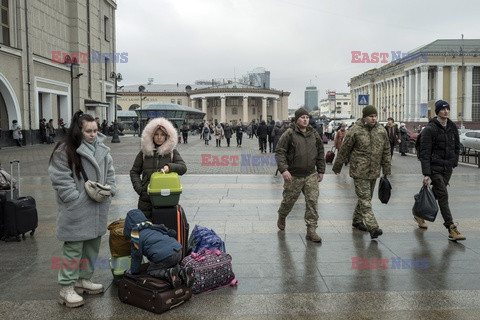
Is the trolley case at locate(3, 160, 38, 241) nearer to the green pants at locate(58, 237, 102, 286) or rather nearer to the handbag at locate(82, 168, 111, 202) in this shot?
the green pants at locate(58, 237, 102, 286)

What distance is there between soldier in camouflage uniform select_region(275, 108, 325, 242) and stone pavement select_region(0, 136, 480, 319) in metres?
0.47

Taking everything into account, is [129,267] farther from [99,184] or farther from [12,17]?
[12,17]

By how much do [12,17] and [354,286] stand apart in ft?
98.3

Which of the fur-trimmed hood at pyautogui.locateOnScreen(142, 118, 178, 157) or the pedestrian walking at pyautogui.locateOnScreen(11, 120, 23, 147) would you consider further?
the pedestrian walking at pyautogui.locateOnScreen(11, 120, 23, 147)

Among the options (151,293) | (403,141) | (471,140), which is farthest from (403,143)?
(151,293)

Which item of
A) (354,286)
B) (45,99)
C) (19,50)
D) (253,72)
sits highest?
(253,72)

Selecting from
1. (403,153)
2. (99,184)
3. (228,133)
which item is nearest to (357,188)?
(99,184)

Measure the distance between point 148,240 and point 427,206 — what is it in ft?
13.8

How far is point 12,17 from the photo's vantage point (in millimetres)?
29250

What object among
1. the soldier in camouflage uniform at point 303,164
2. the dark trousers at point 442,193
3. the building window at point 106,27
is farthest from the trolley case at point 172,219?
the building window at point 106,27

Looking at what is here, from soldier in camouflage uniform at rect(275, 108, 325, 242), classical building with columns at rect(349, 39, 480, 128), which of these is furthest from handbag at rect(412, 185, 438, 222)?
classical building with columns at rect(349, 39, 480, 128)

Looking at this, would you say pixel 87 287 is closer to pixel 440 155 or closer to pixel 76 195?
pixel 76 195

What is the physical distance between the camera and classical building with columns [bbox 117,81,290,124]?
4430 inches

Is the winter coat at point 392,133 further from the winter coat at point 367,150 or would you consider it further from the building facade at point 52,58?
the building facade at point 52,58
